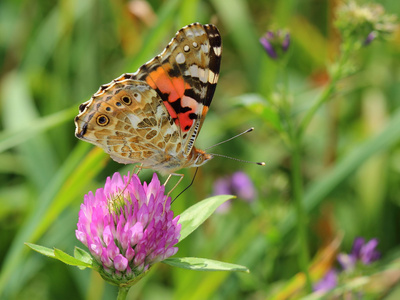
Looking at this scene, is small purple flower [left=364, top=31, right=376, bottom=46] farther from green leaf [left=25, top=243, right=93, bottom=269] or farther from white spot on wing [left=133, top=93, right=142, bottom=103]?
green leaf [left=25, top=243, right=93, bottom=269]

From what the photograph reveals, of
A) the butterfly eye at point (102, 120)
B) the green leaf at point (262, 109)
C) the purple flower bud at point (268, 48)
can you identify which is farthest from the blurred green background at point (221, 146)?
the butterfly eye at point (102, 120)

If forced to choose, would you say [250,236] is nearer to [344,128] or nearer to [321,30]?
[344,128]

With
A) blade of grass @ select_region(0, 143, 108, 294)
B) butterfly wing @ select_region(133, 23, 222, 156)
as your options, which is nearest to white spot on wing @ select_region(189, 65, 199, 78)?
butterfly wing @ select_region(133, 23, 222, 156)

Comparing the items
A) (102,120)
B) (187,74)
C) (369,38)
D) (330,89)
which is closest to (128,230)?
(102,120)

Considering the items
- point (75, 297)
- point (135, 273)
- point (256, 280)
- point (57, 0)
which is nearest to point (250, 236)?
point (256, 280)

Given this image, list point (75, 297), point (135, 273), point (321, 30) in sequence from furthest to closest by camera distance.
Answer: point (321, 30) → point (75, 297) → point (135, 273)

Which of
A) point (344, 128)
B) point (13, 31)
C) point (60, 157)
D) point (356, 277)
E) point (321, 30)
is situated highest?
point (13, 31)

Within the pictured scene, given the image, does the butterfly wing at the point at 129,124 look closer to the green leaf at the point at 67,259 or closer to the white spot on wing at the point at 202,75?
the white spot on wing at the point at 202,75
